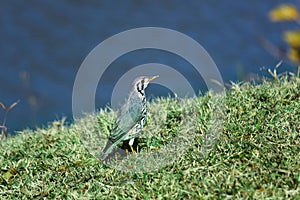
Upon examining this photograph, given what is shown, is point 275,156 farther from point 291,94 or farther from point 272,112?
point 291,94

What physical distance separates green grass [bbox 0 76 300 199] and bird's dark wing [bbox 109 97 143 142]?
0.12m

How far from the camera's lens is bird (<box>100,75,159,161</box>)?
2.48 m

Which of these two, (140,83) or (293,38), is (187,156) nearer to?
(140,83)

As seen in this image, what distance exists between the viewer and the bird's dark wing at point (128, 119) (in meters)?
2.48

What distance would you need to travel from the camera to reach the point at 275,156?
2213mm

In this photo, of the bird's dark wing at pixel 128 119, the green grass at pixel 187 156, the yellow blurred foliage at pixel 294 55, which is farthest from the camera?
the yellow blurred foliage at pixel 294 55

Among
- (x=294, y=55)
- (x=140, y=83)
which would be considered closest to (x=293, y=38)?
(x=294, y=55)

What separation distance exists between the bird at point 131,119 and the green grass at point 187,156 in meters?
0.09

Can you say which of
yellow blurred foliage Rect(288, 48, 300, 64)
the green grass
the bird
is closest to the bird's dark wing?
the bird

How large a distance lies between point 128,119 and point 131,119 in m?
0.01

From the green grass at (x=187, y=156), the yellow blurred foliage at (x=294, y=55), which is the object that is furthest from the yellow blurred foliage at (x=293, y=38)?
the green grass at (x=187, y=156)

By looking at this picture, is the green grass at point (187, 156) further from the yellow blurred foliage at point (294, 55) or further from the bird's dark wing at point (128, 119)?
the yellow blurred foliage at point (294, 55)

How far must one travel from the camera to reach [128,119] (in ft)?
8.15

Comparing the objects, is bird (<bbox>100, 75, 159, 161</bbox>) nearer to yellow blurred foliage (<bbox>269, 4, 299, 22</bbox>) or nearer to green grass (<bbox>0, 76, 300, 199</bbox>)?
green grass (<bbox>0, 76, 300, 199</bbox>)
